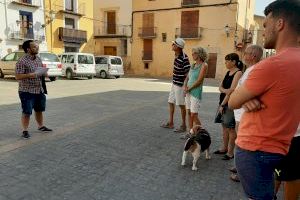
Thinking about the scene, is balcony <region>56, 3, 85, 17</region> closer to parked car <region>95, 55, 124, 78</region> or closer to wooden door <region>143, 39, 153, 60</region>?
wooden door <region>143, 39, 153, 60</region>

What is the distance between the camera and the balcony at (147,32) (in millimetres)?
28562

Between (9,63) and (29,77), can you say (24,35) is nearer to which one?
(9,63)

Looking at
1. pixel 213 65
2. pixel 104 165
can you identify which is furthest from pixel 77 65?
pixel 104 165

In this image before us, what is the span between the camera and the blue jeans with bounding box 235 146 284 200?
171 centimetres

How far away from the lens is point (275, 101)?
1.62 meters

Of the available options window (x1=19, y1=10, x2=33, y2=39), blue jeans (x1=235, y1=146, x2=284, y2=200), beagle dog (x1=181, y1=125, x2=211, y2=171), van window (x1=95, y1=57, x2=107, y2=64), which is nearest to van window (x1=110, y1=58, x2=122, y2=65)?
van window (x1=95, y1=57, x2=107, y2=64)

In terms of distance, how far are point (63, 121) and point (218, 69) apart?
69.2 ft

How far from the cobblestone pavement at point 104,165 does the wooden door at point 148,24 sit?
23.1m

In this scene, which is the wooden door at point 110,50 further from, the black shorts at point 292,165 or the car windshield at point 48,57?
the black shorts at point 292,165

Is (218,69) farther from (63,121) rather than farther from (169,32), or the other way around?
(63,121)

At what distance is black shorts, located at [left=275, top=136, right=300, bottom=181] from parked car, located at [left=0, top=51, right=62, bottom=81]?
1531 cm

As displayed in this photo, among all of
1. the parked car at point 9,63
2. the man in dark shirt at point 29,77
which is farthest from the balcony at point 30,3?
the man in dark shirt at point 29,77

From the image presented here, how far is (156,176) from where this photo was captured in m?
3.68

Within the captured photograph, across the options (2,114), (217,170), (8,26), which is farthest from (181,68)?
(8,26)
